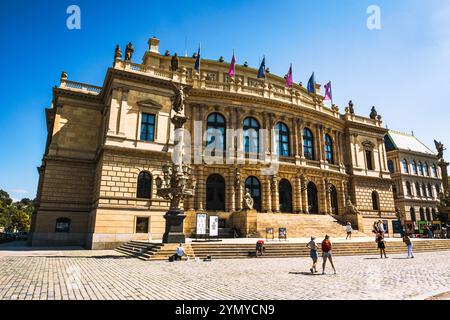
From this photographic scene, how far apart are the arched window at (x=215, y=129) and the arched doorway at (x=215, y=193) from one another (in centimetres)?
344

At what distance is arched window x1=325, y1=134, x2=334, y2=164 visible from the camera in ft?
128

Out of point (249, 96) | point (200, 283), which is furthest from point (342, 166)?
point (200, 283)

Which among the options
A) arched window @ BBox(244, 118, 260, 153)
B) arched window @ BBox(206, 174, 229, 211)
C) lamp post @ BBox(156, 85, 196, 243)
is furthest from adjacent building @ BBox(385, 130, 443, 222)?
lamp post @ BBox(156, 85, 196, 243)

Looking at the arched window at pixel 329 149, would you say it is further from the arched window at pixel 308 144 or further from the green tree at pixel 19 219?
the green tree at pixel 19 219

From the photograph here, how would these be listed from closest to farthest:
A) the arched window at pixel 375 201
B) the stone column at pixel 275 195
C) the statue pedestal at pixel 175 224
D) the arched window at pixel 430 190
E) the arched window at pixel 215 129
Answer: the statue pedestal at pixel 175 224, the arched window at pixel 215 129, the stone column at pixel 275 195, the arched window at pixel 375 201, the arched window at pixel 430 190

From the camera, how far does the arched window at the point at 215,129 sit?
105 ft

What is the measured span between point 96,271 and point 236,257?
8718mm

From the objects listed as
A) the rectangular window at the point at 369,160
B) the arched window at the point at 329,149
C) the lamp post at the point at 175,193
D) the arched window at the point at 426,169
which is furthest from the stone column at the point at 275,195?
the arched window at the point at 426,169

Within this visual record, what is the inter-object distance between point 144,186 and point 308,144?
2172 centimetres

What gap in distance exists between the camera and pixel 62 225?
1087 inches

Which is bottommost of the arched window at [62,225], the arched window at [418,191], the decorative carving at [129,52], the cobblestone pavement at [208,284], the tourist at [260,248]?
the cobblestone pavement at [208,284]

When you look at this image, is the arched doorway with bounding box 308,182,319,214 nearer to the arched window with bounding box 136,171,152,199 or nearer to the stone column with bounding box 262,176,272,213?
the stone column with bounding box 262,176,272,213

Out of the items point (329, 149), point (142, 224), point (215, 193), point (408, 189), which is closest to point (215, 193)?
point (215, 193)
